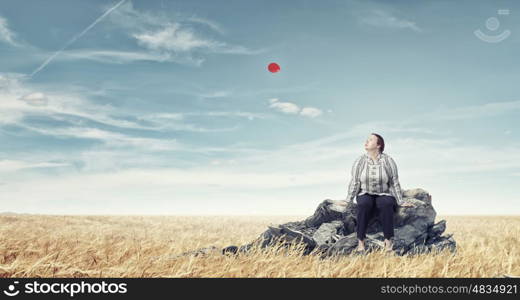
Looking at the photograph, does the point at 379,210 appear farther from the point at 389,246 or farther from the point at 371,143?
the point at 371,143

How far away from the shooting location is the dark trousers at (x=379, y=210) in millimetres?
8602

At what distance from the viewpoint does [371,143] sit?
8.88 m

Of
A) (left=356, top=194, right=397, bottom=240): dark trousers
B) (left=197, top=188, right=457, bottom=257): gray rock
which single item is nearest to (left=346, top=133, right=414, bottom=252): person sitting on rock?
(left=356, top=194, right=397, bottom=240): dark trousers

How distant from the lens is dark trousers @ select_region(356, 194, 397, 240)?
860 centimetres

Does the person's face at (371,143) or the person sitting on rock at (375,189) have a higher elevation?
the person's face at (371,143)

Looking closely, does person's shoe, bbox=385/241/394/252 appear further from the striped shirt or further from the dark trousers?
the striped shirt

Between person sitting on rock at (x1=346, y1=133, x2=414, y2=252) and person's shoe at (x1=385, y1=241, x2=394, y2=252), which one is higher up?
person sitting on rock at (x1=346, y1=133, x2=414, y2=252)

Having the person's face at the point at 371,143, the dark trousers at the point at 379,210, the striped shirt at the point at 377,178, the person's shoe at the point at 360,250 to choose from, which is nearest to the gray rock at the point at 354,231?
the person's shoe at the point at 360,250

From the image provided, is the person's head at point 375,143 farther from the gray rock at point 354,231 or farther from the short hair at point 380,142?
the gray rock at point 354,231

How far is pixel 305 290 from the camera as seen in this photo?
5086 mm

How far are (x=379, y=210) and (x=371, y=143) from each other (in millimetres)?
1338

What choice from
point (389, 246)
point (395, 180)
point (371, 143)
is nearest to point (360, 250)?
point (389, 246)

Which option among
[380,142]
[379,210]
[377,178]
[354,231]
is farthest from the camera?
[354,231]

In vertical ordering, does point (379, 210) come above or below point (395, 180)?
below
